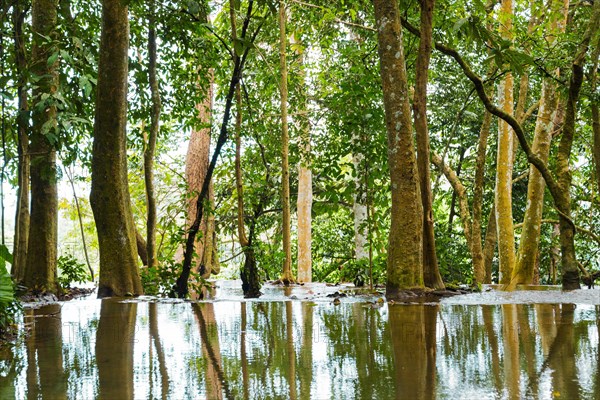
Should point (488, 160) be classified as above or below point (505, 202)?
above

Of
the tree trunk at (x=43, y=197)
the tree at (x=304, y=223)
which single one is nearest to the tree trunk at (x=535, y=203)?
the tree at (x=304, y=223)

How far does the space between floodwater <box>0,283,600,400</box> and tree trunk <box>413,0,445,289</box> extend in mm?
1996

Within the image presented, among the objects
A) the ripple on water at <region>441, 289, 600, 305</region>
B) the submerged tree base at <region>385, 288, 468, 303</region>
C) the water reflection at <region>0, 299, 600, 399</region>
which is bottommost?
the water reflection at <region>0, 299, 600, 399</region>

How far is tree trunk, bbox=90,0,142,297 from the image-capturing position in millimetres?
8609

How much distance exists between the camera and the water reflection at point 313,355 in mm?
2793

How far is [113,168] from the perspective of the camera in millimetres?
8703

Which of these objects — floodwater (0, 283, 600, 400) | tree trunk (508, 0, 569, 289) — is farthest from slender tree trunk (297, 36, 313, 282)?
floodwater (0, 283, 600, 400)

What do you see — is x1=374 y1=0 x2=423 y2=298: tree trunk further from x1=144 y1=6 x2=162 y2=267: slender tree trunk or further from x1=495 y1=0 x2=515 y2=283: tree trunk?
x1=495 y1=0 x2=515 y2=283: tree trunk

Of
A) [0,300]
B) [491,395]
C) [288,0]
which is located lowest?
[491,395]

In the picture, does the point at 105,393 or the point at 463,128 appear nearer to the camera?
the point at 105,393

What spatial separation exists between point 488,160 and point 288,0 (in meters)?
9.28

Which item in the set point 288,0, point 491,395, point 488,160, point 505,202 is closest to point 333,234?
point 488,160

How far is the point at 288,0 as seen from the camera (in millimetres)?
12070

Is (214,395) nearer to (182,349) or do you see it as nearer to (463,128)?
(182,349)
